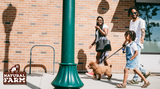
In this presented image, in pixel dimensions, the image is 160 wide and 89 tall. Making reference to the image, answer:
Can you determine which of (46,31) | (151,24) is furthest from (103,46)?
(151,24)

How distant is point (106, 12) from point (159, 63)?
2.86 metres

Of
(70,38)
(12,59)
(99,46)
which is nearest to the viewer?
(70,38)

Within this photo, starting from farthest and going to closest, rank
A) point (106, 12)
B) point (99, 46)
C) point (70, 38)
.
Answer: point (106, 12), point (99, 46), point (70, 38)

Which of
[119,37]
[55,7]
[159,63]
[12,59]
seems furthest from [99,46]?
[12,59]

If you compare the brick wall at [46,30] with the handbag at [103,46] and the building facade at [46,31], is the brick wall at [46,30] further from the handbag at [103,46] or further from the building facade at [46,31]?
the handbag at [103,46]

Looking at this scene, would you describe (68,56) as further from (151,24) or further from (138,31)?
(151,24)

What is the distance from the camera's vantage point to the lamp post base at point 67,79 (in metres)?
2.74

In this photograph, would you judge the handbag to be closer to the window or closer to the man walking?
the man walking

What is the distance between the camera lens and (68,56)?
287 cm

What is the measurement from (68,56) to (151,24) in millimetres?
5022

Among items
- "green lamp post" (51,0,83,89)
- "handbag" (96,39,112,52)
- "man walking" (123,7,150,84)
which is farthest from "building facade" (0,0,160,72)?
"green lamp post" (51,0,83,89)

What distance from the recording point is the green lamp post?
2798mm

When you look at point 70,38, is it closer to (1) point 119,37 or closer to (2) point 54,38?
(2) point 54,38

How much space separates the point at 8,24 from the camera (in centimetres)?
608
